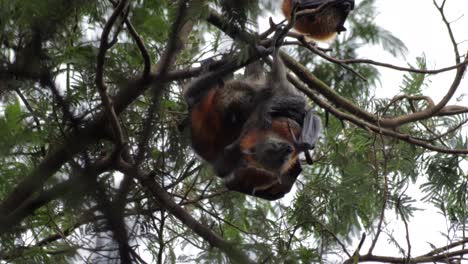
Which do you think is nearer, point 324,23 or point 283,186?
point 283,186

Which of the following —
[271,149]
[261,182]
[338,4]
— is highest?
[338,4]

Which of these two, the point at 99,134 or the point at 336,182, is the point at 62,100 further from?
the point at 336,182

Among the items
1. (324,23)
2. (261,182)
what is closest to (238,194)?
(261,182)

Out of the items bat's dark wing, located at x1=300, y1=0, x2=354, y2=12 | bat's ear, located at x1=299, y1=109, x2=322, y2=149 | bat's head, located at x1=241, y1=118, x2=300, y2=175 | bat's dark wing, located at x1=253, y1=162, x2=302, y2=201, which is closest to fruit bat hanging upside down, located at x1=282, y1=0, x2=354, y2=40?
bat's dark wing, located at x1=300, y1=0, x2=354, y2=12

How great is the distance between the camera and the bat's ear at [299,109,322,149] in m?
5.34

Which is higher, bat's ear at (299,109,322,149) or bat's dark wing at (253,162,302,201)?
bat's ear at (299,109,322,149)

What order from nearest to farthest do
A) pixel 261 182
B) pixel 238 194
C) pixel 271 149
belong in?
pixel 271 149
pixel 261 182
pixel 238 194

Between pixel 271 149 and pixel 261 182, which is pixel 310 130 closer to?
pixel 271 149

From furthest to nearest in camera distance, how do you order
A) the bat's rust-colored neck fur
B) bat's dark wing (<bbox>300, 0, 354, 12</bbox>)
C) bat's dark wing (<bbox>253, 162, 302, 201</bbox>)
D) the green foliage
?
the bat's rust-colored neck fur, bat's dark wing (<bbox>300, 0, 354, 12</bbox>), bat's dark wing (<bbox>253, 162, 302, 201</bbox>), the green foliage

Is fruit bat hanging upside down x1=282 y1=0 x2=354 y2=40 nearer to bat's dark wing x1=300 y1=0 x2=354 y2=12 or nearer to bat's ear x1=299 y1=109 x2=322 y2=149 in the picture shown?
bat's dark wing x1=300 y1=0 x2=354 y2=12

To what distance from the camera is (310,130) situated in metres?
5.50

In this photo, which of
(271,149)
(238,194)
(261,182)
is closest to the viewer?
(271,149)

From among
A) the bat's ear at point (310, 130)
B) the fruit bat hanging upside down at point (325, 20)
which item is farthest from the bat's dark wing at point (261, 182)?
the fruit bat hanging upside down at point (325, 20)

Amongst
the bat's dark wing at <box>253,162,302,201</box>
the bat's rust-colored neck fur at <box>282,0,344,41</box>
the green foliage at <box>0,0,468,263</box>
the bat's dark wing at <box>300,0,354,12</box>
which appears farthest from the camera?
the bat's rust-colored neck fur at <box>282,0,344,41</box>
